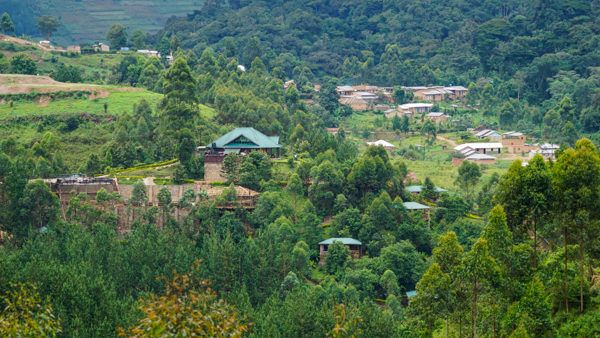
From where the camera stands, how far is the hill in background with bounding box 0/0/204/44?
122 metres

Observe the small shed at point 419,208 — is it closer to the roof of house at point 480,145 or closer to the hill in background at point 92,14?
the roof of house at point 480,145

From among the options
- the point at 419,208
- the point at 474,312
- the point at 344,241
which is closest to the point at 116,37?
the point at 419,208

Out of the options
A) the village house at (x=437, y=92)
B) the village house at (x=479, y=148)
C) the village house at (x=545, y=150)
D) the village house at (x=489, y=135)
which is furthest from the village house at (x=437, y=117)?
the village house at (x=545, y=150)

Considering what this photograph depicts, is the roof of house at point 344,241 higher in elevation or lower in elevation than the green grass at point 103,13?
lower

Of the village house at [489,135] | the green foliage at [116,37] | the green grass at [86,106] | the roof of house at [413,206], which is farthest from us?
the green foliage at [116,37]

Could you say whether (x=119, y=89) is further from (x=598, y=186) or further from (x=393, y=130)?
(x=598, y=186)

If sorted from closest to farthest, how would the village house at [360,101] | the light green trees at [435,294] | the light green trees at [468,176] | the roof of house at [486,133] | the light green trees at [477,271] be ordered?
the light green trees at [477,271] < the light green trees at [435,294] < the light green trees at [468,176] < the roof of house at [486,133] < the village house at [360,101]

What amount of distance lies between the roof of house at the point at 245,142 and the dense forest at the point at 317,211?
100 centimetres

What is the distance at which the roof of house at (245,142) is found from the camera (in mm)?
53719

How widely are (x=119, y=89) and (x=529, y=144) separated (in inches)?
A: 924

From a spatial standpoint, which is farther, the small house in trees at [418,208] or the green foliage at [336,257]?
the small house in trees at [418,208]

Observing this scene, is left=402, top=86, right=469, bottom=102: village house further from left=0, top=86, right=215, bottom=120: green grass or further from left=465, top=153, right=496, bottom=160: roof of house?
left=0, top=86, right=215, bottom=120: green grass

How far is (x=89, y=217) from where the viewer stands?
1884 inches

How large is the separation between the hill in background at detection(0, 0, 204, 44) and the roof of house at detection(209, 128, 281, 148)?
218ft
